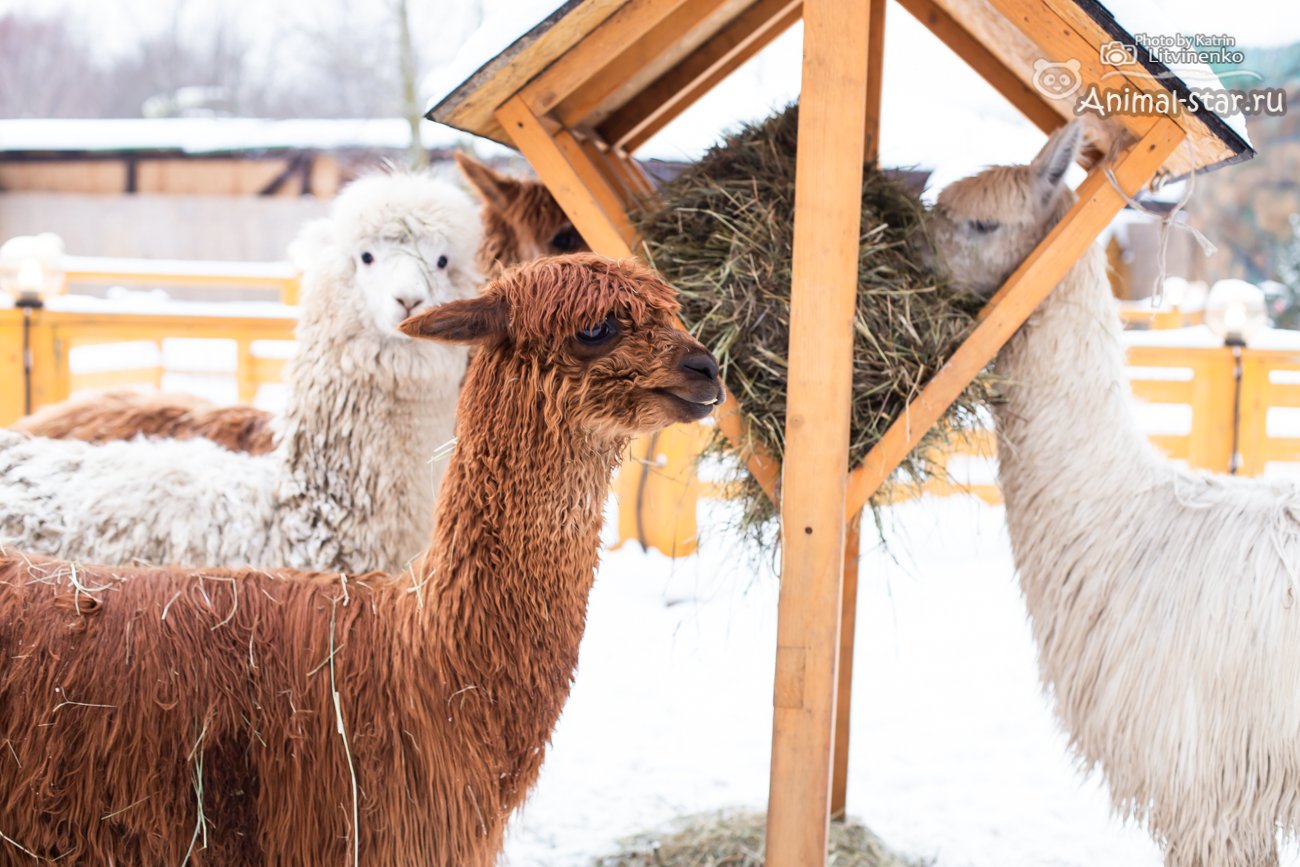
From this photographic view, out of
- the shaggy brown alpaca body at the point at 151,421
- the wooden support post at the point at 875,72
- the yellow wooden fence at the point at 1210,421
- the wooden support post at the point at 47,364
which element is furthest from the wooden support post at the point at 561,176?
the wooden support post at the point at 47,364

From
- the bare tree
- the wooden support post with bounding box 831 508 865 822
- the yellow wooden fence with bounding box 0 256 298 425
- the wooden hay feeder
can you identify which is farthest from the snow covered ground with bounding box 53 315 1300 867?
the bare tree

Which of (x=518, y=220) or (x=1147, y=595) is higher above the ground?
(x=518, y=220)

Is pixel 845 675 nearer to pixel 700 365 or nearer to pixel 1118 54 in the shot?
pixel 700 365

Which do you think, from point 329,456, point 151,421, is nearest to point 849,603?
point 329,456

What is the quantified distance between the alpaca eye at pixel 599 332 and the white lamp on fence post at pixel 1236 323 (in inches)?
231

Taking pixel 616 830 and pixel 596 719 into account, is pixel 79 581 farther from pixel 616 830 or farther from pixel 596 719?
pixel 596 719

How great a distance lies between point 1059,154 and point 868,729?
8.59 feet

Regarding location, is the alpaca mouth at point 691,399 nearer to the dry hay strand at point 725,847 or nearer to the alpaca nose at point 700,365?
the alpaca nose at point 700,365

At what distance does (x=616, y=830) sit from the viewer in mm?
3434

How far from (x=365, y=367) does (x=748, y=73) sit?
44.8ft

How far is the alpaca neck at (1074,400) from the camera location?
280 cm

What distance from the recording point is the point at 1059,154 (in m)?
2.77

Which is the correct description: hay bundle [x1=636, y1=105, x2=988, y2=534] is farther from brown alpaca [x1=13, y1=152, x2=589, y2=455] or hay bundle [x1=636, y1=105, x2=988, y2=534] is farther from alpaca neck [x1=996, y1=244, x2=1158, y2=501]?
brown alpaca [x1=13, y1=152, x2=589, y2=455]

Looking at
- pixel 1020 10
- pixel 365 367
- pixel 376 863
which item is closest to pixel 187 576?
pixel 376 863
